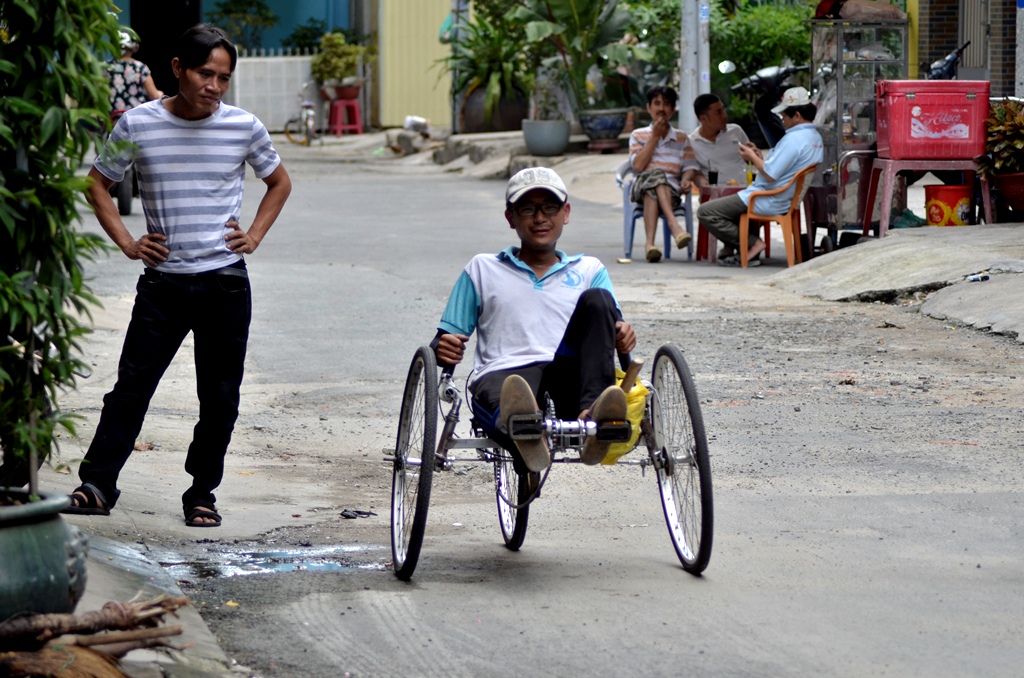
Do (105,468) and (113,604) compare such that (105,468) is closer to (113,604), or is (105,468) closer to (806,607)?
(113,604)

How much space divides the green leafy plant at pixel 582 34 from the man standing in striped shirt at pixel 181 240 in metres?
19.2

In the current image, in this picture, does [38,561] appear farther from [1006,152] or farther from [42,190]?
[1006,152]

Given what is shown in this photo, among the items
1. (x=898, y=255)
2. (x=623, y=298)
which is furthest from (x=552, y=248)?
(x=898, y=255)

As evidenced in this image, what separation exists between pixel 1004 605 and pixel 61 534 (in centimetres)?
273

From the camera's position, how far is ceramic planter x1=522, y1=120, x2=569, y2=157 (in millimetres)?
25277

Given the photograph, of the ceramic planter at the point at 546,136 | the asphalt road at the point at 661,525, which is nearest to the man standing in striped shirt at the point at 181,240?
the asphalt road at the point at 661,525

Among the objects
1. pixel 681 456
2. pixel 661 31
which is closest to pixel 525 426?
pixel 681 456

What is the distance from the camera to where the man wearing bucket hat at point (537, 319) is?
4727 mm

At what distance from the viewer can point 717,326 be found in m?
10.3

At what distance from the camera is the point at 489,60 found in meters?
28.8

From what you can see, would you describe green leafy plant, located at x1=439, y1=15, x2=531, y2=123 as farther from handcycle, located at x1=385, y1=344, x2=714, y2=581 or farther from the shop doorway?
handcycle, located at x1=385, y1=344, x2=714, y2=581

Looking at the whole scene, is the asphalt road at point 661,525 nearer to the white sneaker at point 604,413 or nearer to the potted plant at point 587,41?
the white sneaker at point 604,413

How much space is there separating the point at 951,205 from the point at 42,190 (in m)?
10.9

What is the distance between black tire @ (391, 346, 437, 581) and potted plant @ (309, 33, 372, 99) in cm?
2937
